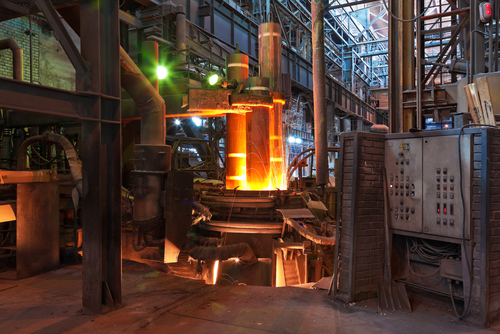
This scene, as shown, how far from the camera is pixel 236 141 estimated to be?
30.8ft

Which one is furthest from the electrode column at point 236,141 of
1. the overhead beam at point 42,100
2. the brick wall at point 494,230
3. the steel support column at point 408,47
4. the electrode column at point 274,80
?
the brick wall at point 494,230

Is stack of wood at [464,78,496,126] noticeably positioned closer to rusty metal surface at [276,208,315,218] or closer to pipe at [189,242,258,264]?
rusty metal surface at [276,208,315,218]

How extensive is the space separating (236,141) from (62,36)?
5936 mm

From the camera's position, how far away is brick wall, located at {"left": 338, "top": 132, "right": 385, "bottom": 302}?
4250 mm

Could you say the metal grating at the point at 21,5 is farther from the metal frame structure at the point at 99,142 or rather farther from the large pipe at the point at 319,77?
the large pipe at the point at 319,77

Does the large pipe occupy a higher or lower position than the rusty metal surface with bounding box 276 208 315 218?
higher

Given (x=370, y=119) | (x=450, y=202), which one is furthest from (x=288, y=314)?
(x=370, y=119)

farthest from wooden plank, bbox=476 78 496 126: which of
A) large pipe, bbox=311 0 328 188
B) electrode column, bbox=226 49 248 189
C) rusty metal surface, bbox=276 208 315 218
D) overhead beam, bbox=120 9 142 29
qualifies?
overhead beam, bbox=120 9 142 29

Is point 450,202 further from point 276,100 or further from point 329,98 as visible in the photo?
point 329,98

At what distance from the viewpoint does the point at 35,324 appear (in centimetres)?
367

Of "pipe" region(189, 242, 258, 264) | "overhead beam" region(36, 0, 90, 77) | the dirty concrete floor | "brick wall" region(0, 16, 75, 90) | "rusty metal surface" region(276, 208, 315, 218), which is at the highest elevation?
"brick wall" region(0, 16, 75, 90)

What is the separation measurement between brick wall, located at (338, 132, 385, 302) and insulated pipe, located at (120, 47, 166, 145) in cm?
452

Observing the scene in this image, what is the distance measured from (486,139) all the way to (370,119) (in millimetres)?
25324

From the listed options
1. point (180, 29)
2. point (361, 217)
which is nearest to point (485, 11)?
point (361, 217)
